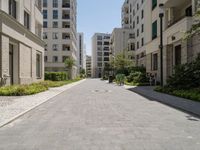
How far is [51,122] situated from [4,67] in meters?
14.2

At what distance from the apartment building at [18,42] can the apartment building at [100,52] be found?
116 metres

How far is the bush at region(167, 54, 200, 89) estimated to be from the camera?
19375mm

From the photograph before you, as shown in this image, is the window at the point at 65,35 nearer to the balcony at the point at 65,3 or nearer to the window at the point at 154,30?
the balcony at the point at 65,3

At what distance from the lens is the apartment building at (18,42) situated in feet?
A: 71.3

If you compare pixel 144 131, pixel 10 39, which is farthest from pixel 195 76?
pixel 10 39

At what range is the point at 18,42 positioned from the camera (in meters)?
26.1

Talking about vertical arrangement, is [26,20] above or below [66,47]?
below

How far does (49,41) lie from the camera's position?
76688 millimetres

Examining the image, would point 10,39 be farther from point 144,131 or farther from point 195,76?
point 144,131

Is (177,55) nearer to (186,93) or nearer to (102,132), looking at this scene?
(186,93)

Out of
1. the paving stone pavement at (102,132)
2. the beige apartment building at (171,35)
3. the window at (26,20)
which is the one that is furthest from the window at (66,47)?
the paving stone pavement at (102,132)

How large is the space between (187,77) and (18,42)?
1487 centimetres

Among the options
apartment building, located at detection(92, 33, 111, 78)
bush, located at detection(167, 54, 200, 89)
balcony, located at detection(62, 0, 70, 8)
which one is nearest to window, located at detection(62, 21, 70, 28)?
balcony, located at detection(62, 0, 70, 8)

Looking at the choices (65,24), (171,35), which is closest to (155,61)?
(171,35)
